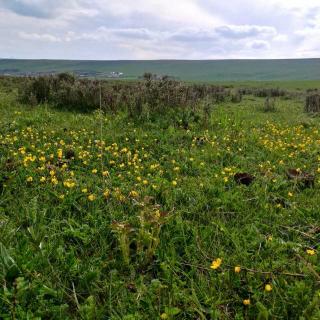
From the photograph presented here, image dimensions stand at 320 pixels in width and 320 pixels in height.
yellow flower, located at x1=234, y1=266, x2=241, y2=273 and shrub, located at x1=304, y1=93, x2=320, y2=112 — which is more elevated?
shrub, located at x1=304, y1=93, x2=320, y2=112

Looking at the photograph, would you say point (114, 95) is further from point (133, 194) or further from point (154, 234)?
point (154, 234)

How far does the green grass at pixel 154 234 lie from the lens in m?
2.77

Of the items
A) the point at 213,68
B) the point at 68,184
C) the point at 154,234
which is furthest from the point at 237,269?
the point at 213,68

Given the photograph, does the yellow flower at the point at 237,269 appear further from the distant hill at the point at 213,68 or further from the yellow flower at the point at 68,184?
the distant hill at the point at 213,68

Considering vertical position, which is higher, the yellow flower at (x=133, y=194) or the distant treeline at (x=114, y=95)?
the distant treeline at (x=114, y=95)

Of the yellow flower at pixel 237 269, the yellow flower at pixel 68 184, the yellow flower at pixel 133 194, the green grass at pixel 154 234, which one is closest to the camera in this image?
the green grass at pixel 154 234

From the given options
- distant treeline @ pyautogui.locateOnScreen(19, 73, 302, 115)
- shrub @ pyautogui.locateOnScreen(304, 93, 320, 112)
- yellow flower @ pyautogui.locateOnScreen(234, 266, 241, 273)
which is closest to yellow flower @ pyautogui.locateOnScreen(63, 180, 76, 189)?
yellow flower @ pyautogui.locateOnScreen(234, 266, 241, 273)

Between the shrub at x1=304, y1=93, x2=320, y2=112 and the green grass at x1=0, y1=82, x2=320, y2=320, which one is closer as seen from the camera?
the green grass at x1=0, y1=82, x2=320, y2=320

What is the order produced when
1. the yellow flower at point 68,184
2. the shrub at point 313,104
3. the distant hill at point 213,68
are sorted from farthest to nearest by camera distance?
1. the distant hill at point 213,68
2. the shrub at point 313,104
3. the yellow flower at point 68,184

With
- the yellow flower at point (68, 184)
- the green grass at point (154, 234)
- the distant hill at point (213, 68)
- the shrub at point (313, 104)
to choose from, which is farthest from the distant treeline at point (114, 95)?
the distant hill at point (213, 68)

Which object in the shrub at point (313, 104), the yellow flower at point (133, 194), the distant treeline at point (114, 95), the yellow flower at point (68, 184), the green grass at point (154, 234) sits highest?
Answer: the distant treeline at point (114, 95)

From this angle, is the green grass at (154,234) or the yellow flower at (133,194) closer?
the green grass at (154,234)

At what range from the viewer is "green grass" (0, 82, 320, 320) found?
109 inches

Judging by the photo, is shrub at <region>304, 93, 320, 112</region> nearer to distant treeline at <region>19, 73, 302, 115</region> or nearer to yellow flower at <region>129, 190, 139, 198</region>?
distant treeline at <region>19, 73, 302, 115</region>
